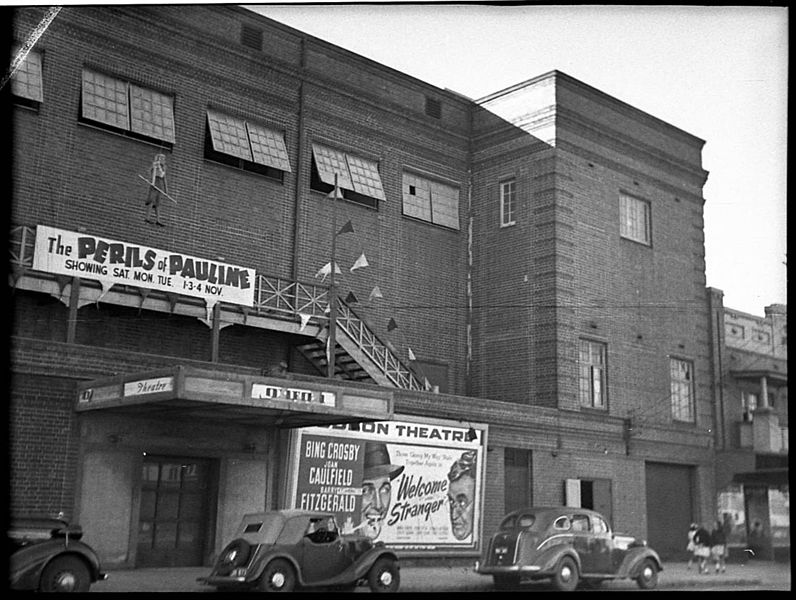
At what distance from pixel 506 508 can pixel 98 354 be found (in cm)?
1064

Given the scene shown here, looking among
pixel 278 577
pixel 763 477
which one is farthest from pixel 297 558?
pixel 763 477

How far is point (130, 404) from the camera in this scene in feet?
54.4

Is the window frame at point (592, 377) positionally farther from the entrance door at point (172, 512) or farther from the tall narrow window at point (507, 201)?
the entrance door at point (172, 512)

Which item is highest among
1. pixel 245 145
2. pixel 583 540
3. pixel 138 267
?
pixel 245 145

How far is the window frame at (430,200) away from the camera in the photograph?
27.2m

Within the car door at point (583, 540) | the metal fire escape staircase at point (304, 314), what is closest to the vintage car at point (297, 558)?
the car door at point (583, 540)

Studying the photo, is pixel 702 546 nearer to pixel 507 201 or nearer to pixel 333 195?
pixel 507 201

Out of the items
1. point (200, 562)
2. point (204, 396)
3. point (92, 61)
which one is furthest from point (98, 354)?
point (92, 61)

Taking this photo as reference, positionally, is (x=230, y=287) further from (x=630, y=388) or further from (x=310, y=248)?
(x=630, y=388)

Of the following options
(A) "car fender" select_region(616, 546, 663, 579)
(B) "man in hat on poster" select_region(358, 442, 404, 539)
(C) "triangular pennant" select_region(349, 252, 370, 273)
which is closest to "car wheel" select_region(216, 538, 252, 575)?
(B) "man in hat on poster" select_region(358, 442, 404, 539)

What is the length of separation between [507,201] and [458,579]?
468 inches

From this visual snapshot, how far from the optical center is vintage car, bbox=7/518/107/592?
1464cm

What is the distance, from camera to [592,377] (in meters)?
26.9

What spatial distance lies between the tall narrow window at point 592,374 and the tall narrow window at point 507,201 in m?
4.06
